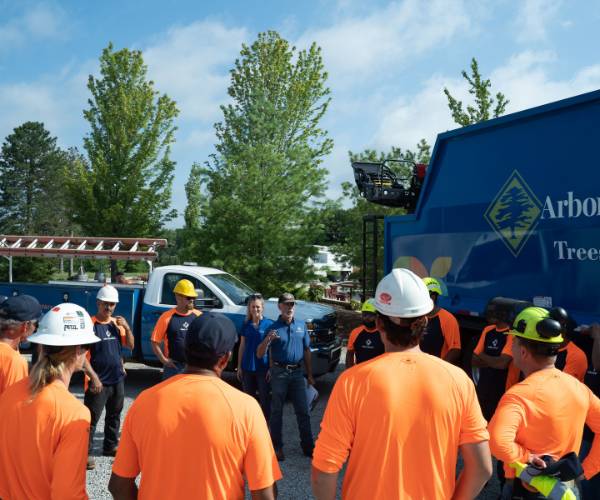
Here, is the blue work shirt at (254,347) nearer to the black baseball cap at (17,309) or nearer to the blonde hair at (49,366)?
the black baseball cap at (17,309)

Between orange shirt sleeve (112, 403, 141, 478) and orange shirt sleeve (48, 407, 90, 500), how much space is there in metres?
0.14

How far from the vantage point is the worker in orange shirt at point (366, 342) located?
559 cm

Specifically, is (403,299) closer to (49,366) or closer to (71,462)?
(71,462)

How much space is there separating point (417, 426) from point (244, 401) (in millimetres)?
667

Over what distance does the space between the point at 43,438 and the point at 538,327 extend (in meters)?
2.32

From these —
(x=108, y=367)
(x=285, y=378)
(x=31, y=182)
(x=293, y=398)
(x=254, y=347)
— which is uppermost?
(x=31, y=182)

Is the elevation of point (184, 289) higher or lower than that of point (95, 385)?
higher

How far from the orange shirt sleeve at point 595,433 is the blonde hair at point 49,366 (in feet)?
8.33

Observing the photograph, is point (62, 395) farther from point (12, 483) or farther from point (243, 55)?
point (243, 55)

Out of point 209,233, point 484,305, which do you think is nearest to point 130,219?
point 209,233

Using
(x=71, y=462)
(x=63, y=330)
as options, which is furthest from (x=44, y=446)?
(x=63, y=330)

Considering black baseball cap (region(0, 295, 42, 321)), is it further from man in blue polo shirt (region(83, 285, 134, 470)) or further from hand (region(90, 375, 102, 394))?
man in blue polo shirt (region(83, 285, 134, 470))

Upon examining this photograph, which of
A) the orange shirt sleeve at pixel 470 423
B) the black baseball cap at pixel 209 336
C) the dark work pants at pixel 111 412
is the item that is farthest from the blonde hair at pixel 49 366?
the dark work pants at pixel 111 412

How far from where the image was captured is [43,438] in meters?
2.23
